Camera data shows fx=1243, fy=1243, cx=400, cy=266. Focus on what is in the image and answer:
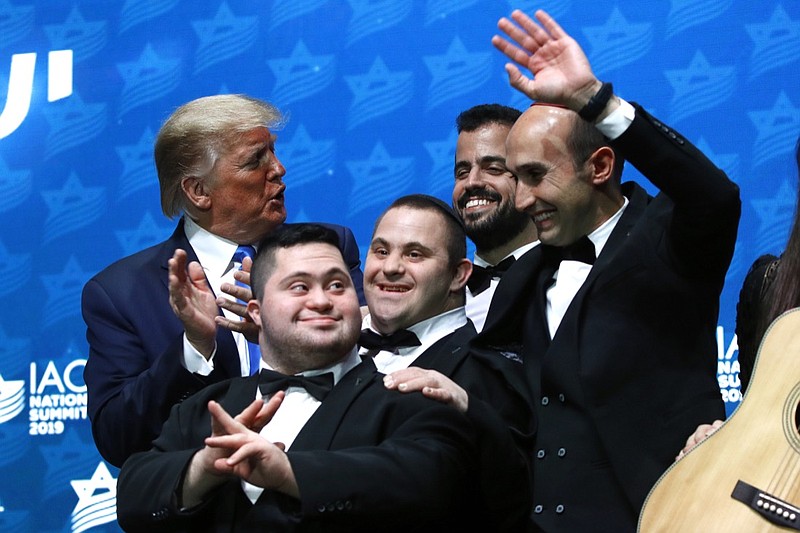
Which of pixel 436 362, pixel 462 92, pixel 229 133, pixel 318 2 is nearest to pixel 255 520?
pixel 436 362

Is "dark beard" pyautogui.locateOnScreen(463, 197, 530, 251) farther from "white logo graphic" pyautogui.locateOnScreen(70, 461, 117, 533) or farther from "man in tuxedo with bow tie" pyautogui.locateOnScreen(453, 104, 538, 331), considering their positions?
"white logo graphic" pyautogui.locateOnScreen(70, 461, 117, 533)

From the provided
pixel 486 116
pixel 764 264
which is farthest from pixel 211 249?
pixel 764 264

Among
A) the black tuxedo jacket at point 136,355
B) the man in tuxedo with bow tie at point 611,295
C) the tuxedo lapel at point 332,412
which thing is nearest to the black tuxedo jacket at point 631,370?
the man in tuxedo with bow tie at point 611,295

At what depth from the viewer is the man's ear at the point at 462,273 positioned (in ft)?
11.3

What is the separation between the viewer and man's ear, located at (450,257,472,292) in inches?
135

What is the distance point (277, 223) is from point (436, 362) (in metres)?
0.93

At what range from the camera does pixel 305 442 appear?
269 centimetres

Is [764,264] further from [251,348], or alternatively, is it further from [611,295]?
[251,348]

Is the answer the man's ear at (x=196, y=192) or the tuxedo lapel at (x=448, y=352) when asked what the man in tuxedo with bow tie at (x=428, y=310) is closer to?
the tuxedo lapel at (x=448, y=352)

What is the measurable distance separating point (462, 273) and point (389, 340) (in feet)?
1.00

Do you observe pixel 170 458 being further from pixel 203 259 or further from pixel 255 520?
pixel 203 259

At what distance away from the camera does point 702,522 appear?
7.77ft

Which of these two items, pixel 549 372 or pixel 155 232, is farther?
pixel 155 232

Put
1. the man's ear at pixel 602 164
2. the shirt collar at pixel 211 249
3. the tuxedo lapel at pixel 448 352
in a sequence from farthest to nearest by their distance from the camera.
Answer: the shirt collar at pixel 211 249, the tuxedo lapel at pixel 448 352, the man's ear at pixel 602 164
